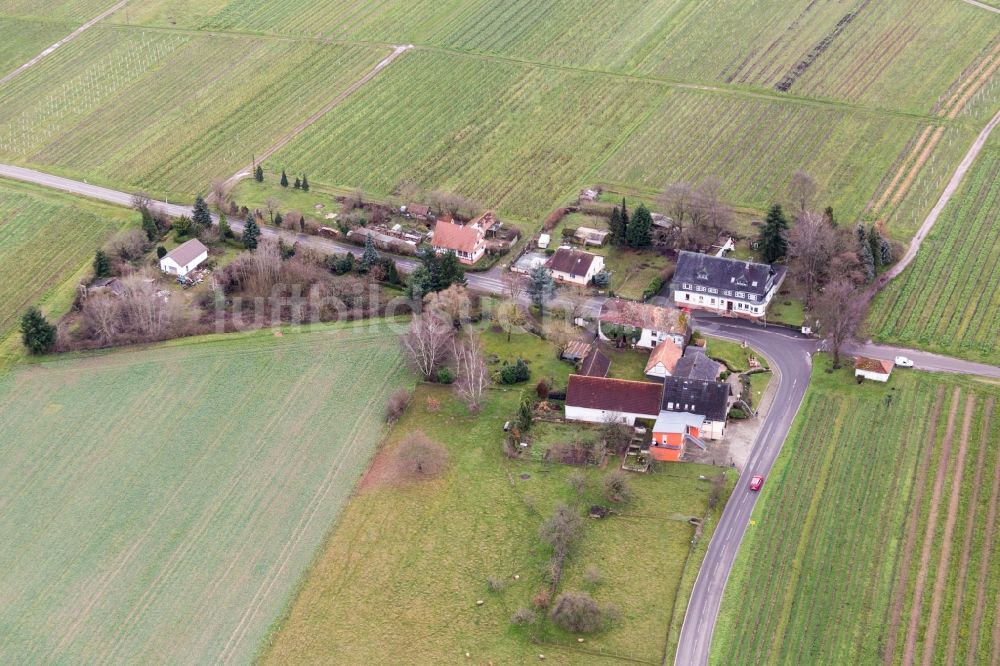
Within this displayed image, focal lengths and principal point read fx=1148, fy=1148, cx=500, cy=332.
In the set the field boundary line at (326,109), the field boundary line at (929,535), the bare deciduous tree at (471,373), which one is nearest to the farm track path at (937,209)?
the field boundary line at (929,535)

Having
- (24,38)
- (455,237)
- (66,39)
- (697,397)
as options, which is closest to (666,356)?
(697,397)

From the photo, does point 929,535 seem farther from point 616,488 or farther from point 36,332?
point 36,332

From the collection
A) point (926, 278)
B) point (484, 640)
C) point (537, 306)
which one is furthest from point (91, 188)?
point (926, 278)

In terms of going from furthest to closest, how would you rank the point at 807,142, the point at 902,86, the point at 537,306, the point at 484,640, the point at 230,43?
1. the point at 230,43
2. the point at 902,86
3. the point at 807,142
4. the point at 537,306
5. the point at 484,640

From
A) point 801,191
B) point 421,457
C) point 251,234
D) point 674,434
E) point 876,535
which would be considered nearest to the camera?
point 876,535

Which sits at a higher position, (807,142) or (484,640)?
(807,142)

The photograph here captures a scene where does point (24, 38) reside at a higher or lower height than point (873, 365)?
lower

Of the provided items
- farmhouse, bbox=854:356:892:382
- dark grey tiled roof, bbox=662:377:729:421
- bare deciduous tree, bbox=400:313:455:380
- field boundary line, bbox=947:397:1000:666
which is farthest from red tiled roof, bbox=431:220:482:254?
field boundary line, bbox=947:397:1000:666

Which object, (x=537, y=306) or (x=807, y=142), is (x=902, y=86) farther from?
(x=537, y=306)
